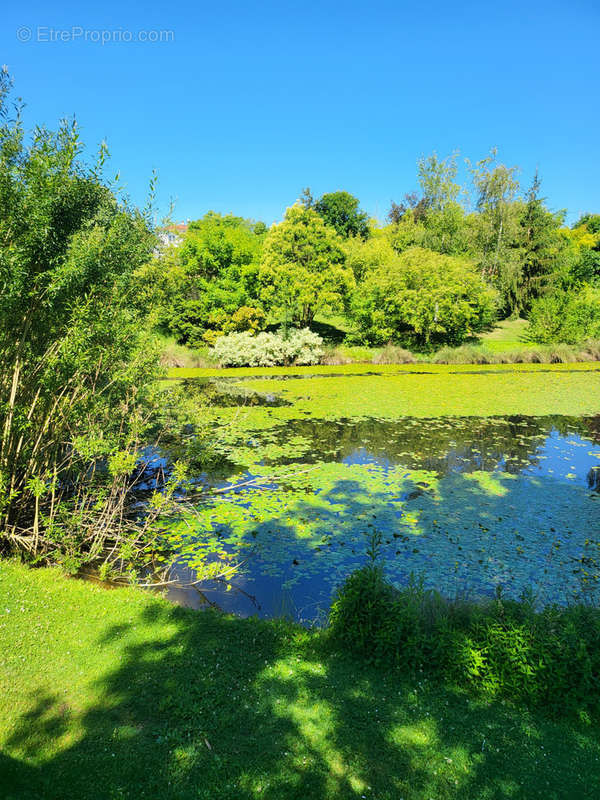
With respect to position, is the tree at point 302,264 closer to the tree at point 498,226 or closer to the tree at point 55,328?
the tree at point 498,226

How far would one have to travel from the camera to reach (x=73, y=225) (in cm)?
704

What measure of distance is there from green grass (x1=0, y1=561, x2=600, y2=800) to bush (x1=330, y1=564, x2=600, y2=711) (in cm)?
21

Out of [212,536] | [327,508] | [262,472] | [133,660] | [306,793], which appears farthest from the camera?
[262,472]

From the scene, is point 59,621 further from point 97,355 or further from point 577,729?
point 577,729

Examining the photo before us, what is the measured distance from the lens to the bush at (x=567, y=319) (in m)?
35.3

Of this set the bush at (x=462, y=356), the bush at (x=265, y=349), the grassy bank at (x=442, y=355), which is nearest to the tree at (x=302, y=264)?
the bush at (x=265, y=349)

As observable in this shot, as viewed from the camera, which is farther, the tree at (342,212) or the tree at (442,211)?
the tree at (342,212)

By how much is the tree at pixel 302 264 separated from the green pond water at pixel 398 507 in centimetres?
1846

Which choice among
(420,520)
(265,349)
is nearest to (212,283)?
(265,349)

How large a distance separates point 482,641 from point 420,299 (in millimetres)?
32487

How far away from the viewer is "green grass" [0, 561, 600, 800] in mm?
3672

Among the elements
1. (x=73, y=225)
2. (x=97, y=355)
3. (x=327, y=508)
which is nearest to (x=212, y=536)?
(x=327, y=508)

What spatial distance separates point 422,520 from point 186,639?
17.5ft

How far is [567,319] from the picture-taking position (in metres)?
35.6
